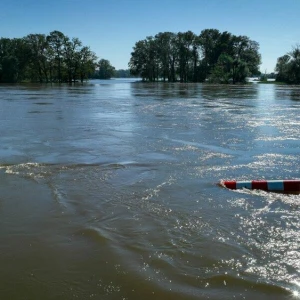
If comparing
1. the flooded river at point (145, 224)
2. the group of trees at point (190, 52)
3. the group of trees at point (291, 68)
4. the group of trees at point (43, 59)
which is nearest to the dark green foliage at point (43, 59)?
the group of trees at point (43, 59)

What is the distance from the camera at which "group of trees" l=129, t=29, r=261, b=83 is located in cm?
10144

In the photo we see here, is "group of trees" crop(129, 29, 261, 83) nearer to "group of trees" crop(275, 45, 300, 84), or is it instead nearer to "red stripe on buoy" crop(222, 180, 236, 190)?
"group of trees" crop(275, 45, 300, 84)

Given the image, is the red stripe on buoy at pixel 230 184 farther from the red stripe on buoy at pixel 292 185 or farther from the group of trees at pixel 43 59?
the group of trees at pixel 43 59

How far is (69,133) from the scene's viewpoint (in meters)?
12.0

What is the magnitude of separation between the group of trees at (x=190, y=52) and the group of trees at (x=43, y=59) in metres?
17.4

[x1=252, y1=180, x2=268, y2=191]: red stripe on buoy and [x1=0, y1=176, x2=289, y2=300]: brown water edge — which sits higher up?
[x1=252, y1=180, x2=268, y2=191]: red stripe on buoy

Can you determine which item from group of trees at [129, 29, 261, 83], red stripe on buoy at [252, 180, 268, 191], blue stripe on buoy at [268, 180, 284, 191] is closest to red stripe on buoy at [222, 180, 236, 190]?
red stripe on buoy at [252, 180, 268, 191]

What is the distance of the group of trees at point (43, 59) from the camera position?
86.9 m

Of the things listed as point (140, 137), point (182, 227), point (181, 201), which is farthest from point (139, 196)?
point (140, 137)

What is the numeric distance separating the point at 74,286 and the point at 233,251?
5.64 ft

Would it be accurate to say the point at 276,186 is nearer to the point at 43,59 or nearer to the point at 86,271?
the point at 86,271

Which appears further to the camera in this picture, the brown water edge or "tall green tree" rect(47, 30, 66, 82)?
"tall green tree" rect(47, 30, 66, 82)

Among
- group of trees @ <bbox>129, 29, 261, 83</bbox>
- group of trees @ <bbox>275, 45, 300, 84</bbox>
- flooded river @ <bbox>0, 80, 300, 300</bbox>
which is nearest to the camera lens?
flooded river @ <bbox>0, 80, 300, 300</bbox>

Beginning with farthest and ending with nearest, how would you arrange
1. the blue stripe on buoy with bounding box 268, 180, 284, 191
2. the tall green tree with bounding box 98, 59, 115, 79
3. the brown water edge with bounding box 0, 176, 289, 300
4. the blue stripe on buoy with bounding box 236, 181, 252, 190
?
the tall green tree with bounding box 98, 59, 115, 79
the blue stripe on buoy with bounding box 236, 181, 252, 190
the blue stripe on buoy with bounding box 268, 180, 284, 191
the brown water edge with bounding box 0, 176, 289, 300
